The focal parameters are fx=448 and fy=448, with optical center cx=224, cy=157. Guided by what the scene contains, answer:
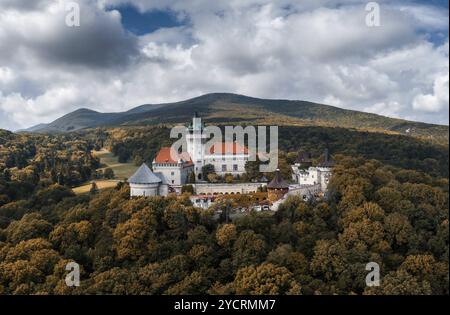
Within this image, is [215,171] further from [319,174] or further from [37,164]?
[37,164]

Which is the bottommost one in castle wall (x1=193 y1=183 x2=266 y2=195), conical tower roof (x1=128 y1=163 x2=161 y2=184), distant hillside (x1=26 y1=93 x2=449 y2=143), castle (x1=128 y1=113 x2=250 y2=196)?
castle wall (x1=193 y1=183 x2=266 y2=195)

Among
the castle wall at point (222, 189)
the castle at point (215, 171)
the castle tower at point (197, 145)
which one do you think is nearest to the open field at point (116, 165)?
the castle tower at point (197, 145)

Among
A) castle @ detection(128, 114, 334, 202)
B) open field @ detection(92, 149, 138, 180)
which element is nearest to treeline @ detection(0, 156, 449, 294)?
castle @ detection(128, 114, 334, 202)

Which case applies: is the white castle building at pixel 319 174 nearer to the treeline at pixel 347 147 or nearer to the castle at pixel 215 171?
the castle at pixel 215 171

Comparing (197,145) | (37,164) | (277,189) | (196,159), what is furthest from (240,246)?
(37,164)

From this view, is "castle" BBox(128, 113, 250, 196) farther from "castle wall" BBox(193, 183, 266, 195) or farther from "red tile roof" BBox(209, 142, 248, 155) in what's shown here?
"castle wall" BBox(193, 183, 266, 195)
